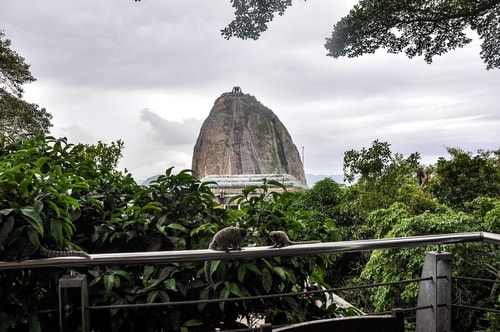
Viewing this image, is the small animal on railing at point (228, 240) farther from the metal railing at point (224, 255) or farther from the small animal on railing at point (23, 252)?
the small animal on railing at point (23, 252)

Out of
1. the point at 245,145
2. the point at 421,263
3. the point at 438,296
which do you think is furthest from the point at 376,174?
the point at 438,296

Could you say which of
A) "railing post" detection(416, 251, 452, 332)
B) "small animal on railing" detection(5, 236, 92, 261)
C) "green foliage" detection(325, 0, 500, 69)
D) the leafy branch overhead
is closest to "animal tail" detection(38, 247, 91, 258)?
"small animal on railing" detection(5, 236, 92, 261)

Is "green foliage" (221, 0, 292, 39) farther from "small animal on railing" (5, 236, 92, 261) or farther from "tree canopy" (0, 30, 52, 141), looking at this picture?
"small animal on railing" (5, 236, 92, 261)

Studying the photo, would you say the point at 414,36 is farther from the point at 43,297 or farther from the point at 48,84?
the point at 43,297

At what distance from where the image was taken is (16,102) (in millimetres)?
4023

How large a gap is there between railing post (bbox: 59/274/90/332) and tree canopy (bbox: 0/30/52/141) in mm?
3233

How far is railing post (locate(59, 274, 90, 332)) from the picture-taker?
1066 millimetres

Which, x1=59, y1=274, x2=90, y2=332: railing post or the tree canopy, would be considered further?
the tree canopy

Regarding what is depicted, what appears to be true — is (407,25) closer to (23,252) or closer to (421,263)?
(421,263)

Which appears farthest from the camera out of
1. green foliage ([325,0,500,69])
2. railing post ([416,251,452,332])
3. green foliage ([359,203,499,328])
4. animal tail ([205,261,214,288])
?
green foliage ([325,0,500,69])

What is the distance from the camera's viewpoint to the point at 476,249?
3387 mm

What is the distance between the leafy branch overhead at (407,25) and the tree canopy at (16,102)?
6.03 feet

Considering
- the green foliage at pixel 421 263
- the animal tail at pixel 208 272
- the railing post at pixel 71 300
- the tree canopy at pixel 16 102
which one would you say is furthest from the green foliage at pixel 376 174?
the railing post at pixel 71 300

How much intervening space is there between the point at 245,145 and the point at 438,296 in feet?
15.8
